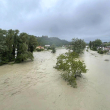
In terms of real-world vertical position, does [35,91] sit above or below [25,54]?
below

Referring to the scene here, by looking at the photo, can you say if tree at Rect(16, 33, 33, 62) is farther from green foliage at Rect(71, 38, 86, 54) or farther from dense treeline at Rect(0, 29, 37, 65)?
green foliage at Rect(71, 38, 86, 54)

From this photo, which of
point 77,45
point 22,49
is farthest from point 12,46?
point 77,45

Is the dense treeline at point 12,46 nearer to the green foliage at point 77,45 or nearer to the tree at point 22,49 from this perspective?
the tree at point 22,49

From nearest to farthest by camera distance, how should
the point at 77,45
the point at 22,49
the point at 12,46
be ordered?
the point at 22,49 → the point at 12,46 → the point at 77,45

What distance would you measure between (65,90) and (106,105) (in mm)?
2334

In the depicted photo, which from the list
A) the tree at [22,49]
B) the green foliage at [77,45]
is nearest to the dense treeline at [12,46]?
the tree at [22,49]

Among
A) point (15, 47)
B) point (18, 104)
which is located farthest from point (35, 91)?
point (15, 47)

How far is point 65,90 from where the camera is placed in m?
4.78

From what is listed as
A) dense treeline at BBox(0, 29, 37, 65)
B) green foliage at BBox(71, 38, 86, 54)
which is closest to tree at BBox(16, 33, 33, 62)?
dense treeline at BBox(0, 29, 37, 65)

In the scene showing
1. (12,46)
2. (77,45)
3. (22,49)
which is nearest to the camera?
(22,49)

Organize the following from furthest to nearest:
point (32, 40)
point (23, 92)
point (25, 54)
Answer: point (32, 40)
point (25, 54)
point (23, 92)

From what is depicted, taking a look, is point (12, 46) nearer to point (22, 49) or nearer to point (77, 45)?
point (22, 49)

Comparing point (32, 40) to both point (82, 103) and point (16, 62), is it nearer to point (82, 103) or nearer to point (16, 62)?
point (16, 62)

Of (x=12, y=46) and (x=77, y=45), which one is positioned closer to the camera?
(x=12, y=46)
